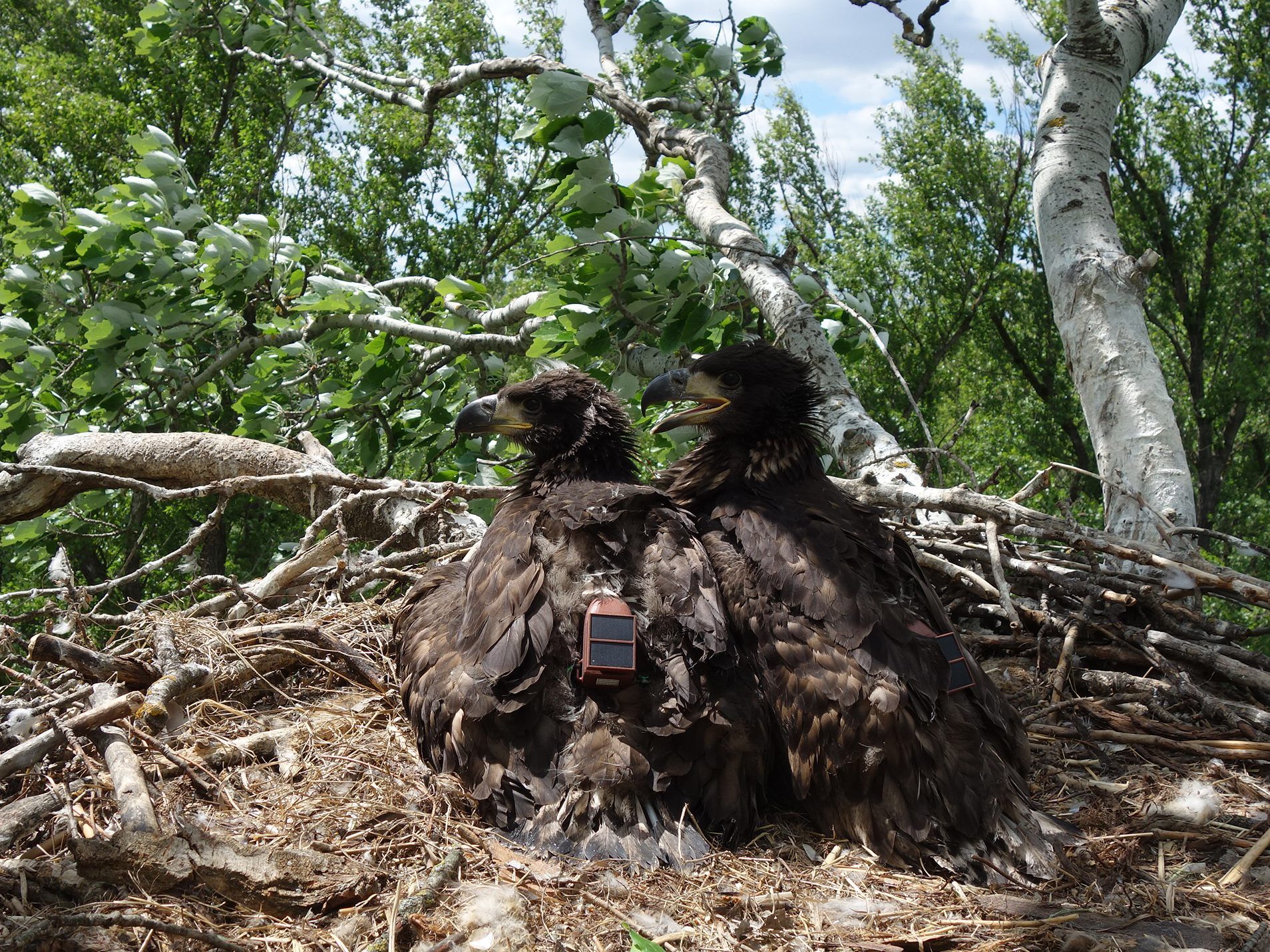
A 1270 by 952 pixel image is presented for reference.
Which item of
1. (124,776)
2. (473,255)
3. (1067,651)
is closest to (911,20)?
(1067,651)

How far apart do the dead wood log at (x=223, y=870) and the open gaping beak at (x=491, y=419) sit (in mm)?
1849

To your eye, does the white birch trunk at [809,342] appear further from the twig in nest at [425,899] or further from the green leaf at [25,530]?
the green leaf at [25,530]

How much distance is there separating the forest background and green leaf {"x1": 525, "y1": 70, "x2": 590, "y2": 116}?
0.4 inches

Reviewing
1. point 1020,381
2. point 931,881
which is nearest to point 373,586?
point 931,881

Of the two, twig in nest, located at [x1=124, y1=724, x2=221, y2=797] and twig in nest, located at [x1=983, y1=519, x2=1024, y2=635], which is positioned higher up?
twig in nest, located at [x1=983, y1=519, x2=1024, y2=635]

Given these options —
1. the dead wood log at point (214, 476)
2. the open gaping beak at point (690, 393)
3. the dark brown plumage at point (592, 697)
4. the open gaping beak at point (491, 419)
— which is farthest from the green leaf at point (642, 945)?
the dead wood log at point (214, 476)

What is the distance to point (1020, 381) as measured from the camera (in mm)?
19812

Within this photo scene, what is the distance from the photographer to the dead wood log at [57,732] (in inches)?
100

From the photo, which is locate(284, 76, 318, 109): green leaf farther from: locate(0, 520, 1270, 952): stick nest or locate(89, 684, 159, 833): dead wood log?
locate(89, 684, 159, 833): dead wood log

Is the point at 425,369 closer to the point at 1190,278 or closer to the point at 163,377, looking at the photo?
the point at 163,377

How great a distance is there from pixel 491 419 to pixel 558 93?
1.45m

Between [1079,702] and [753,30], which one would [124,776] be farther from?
[753,30]

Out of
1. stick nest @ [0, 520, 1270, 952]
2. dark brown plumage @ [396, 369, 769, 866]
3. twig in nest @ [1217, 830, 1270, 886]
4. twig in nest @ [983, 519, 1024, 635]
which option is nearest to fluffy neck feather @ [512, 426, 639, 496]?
dark brown plumage @ [396, 369, 769, 866]

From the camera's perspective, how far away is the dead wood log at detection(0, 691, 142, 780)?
2.55 metres
